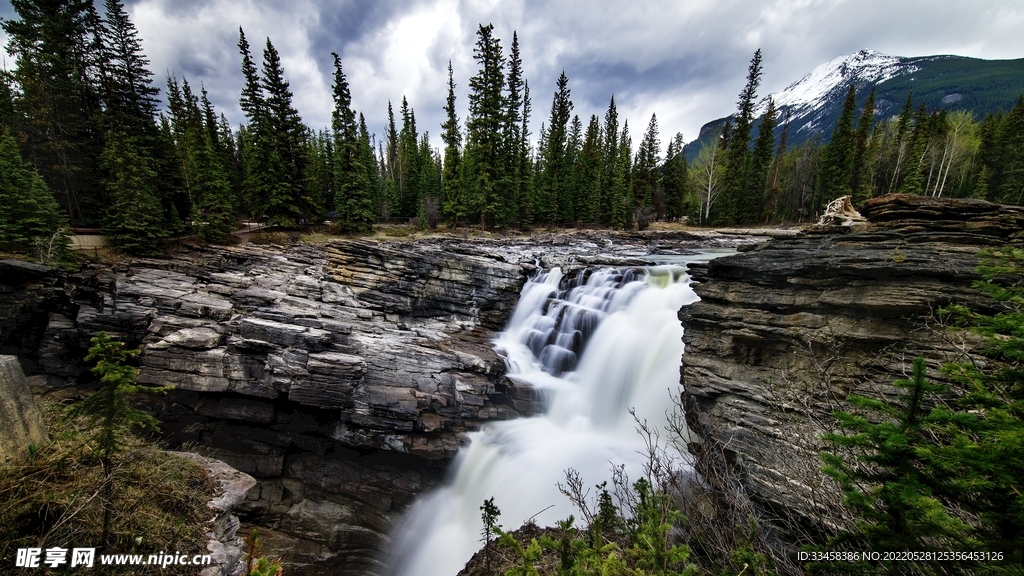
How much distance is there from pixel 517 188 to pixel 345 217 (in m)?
18.0

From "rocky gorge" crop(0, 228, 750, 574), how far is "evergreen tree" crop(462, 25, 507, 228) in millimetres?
20458

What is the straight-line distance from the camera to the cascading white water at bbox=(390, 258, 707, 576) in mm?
9116

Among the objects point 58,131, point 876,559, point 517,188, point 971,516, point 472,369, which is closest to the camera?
point 876,559

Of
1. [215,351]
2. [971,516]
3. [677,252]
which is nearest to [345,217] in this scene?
[215,351]

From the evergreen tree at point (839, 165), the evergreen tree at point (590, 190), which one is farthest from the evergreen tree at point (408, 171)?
the evergreen tree at point (839, 165)

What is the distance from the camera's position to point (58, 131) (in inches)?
795

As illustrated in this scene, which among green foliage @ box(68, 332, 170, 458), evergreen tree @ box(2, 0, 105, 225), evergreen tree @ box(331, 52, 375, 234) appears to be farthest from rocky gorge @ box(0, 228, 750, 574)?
evergreen tree @ box(331, 52, 375, 234)

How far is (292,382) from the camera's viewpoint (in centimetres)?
1033

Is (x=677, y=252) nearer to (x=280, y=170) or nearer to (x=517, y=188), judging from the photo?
(x=517, y=188)

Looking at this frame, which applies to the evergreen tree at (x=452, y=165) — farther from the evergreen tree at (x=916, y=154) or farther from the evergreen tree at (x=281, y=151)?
the evergreen tree at (x=916, y=154)

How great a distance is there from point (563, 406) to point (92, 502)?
1063cm

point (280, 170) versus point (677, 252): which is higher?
point (280, 170)

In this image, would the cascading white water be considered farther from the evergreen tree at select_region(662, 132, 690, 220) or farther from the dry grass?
the evergreen tree at select_region(662, 132, 690, 220)

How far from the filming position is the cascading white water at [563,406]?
29.9 feet
